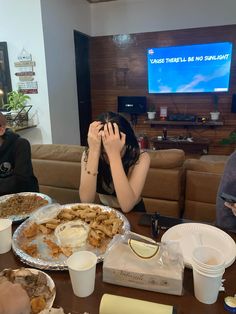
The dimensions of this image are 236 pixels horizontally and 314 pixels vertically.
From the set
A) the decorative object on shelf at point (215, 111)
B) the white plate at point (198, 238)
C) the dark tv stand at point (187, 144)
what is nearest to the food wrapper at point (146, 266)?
the white plate at point (198, 238)

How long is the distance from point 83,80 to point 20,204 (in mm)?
3841

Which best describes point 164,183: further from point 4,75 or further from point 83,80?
point 83,80

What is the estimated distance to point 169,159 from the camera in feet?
6.91

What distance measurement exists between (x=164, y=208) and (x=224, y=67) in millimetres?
2959

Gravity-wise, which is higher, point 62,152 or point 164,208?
point 62,152

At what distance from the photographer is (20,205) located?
1206mm

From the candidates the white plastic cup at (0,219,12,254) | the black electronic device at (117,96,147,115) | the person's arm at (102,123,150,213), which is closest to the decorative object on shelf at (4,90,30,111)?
the black electronic device at (117,96,147,115)

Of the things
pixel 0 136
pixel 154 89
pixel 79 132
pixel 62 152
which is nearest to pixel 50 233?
pixel 0 136

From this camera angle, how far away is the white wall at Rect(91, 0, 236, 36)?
13.7ft

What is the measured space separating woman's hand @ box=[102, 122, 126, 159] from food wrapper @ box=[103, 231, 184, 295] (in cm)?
55

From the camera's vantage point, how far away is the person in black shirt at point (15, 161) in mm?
1603

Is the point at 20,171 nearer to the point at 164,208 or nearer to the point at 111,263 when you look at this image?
the point at 111,263

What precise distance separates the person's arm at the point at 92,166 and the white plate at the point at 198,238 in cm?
49

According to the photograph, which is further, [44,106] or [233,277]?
[44,106]
